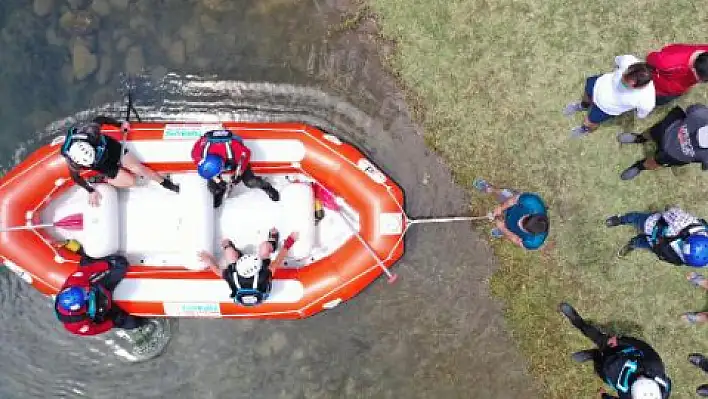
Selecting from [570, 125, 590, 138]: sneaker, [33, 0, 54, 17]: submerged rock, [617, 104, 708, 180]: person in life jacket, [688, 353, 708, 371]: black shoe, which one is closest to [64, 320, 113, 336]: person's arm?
[33, 0, 54, 17]: submerged rock

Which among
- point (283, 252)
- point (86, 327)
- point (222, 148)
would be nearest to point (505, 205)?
point (283, 252)

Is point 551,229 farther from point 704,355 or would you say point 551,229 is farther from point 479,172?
point 704,355

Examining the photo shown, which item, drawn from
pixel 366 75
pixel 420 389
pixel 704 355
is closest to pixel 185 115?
pixel 366 75

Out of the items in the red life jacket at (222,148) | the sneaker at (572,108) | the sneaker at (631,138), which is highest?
the sneaker at (572,108)

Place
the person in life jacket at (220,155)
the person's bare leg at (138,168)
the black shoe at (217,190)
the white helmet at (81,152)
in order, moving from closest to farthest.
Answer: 1. the white helmet at (81,152)
2. the person in life jacket at (220,155)
3. the person's bare leg at (138,168)
4. the black shoe at (217,190)

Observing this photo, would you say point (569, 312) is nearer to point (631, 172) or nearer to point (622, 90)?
point (631, 172)

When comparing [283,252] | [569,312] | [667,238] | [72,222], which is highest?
[72,222]

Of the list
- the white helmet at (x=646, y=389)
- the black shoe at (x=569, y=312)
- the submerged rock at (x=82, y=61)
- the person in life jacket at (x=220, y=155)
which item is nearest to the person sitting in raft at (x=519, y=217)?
the black shoe at (x=569, y=312)

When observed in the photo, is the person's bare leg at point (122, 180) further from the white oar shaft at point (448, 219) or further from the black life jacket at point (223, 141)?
the white oar shaft at point (448, 219)
